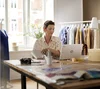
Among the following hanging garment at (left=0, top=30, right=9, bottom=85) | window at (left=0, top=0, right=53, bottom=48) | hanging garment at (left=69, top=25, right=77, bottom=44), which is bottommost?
hanging garment at (left=0, top=30, right=9, bottom=85)

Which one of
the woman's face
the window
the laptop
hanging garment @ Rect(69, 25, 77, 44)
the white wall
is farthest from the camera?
the window

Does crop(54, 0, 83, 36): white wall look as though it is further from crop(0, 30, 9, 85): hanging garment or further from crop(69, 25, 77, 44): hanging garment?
crop(0, 30, 9, 85): hanging garment

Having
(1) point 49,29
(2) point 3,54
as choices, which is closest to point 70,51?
(1) point 49,29

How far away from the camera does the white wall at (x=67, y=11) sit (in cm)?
485

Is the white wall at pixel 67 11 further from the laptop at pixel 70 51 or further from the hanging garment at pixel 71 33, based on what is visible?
the laptop at pixel 70 51

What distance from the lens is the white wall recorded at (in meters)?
4.85

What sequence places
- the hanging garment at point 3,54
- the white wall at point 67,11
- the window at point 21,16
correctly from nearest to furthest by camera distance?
the hanging garment at point 3,54 < the white wall at point 67,11 < the window at point 21,16

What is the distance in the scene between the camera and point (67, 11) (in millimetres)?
5176

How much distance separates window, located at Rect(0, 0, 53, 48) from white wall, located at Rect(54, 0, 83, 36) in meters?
0.26

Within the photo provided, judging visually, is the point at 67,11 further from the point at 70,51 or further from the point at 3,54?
the point at 70,51

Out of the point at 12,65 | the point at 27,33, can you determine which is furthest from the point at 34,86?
the point at 12,65

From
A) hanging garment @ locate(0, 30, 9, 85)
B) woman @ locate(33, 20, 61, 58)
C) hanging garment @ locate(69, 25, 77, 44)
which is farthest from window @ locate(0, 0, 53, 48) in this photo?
woman @ locate(33, 20, 61, 58)

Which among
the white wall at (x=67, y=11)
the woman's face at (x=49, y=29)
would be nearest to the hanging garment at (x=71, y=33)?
the white wall at (x=67, y=11)

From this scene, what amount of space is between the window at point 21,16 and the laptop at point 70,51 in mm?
2732
